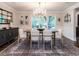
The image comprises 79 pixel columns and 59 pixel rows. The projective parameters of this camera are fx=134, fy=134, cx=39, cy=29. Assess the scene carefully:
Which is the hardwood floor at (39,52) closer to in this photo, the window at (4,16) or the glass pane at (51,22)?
the window at (4,16)

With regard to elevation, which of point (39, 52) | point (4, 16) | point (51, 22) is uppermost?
point (4, 16)

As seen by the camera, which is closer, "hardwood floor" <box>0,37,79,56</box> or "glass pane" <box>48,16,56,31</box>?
"hardwood floor" <box>0,37,79,56</box>

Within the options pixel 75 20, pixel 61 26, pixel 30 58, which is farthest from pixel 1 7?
pixel 61 26

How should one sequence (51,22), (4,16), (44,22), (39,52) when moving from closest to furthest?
(39,52) < (4,16) < (44,22) < (51,22)

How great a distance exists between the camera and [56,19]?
444 inches

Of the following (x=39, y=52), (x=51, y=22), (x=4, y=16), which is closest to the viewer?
(x=39, y=52)

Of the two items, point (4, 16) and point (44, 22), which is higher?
point (4, 16)

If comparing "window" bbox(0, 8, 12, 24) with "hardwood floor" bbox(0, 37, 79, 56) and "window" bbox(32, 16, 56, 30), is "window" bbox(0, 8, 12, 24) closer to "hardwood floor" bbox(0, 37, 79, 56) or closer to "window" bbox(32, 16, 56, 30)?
"hardwood floor" bbox(0, 37, 79, 56)

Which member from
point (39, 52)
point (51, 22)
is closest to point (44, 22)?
point (51, 22)

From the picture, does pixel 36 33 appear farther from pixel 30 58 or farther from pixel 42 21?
pixel 42 21

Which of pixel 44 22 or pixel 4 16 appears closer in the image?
pixel 4 16

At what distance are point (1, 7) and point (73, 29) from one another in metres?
4.31

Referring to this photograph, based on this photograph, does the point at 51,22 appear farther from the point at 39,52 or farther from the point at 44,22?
the point at 39,52

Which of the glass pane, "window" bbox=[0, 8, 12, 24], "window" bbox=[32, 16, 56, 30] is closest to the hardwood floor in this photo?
"window" bbox=[0, 8, 12, 24]
